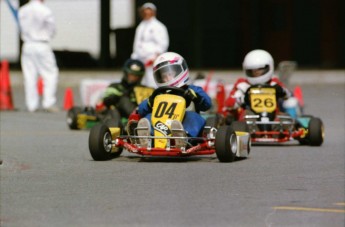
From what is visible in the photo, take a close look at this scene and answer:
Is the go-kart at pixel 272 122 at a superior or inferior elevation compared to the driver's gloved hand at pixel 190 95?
inferior

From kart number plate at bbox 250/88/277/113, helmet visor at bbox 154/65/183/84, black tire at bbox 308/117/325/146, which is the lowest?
black tire at bbox 308/117/325/146

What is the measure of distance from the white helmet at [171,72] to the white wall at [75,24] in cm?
1970

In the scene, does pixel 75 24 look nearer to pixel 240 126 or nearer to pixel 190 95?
pixel 240 126

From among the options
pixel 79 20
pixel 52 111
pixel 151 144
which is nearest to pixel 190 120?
pixel 151 144

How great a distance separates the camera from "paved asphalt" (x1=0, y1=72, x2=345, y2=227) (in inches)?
329

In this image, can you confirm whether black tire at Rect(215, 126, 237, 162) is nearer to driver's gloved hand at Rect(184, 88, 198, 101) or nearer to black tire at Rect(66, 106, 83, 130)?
driver's gloved hand at Rect(184, 88, 198, 101)

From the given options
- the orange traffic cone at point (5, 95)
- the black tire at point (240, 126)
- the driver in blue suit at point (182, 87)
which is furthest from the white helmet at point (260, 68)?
the orange traffic cone at point (5, 95)

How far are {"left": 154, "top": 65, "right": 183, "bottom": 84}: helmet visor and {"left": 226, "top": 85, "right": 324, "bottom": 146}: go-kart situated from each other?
1.44m

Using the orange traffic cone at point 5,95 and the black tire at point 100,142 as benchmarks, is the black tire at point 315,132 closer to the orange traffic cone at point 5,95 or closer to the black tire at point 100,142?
the black tire at point 100,142

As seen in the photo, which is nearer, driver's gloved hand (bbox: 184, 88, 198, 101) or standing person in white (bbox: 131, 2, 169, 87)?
driver's gloved hand (bbox: 184, 88, 198, 101)

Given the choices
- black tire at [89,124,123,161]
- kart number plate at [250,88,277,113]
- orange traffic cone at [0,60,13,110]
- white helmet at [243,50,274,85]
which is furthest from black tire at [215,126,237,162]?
orange traffic cone at [0,60,13,110]

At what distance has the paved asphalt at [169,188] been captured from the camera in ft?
27.4

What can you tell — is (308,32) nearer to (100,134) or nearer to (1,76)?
(1,76)

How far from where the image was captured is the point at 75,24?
3309cm
